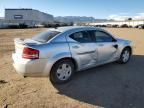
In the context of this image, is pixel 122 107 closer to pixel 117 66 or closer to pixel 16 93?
pixel 16 93

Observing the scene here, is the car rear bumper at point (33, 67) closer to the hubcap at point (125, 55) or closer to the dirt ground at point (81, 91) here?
the dirt ground at point (81, 91)

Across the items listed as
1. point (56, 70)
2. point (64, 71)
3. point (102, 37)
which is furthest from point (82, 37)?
point (56, 70)

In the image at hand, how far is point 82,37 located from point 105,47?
1033mm

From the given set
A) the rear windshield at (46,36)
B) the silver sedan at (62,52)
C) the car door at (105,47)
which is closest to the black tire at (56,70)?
the silver sedan at (62,52)

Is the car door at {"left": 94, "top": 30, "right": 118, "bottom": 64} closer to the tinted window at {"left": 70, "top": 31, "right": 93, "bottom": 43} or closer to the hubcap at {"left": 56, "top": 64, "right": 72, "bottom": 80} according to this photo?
the tinted window at {"left": 70, "top": 31, "right": 93, "bottom": 43}

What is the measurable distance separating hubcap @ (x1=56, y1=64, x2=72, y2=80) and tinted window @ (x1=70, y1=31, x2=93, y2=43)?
85 centimetres

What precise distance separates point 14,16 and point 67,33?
12220cm

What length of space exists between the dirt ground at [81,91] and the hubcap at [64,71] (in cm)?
23

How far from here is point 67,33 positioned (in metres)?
5.96

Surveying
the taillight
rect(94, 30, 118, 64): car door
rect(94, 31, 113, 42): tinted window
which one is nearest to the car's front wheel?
the taillight

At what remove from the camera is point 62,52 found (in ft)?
18.5

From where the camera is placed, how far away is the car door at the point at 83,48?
595cm

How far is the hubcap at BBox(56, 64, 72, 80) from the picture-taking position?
5750mm

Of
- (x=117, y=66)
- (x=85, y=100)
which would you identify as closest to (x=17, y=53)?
(x=85, y=100)
